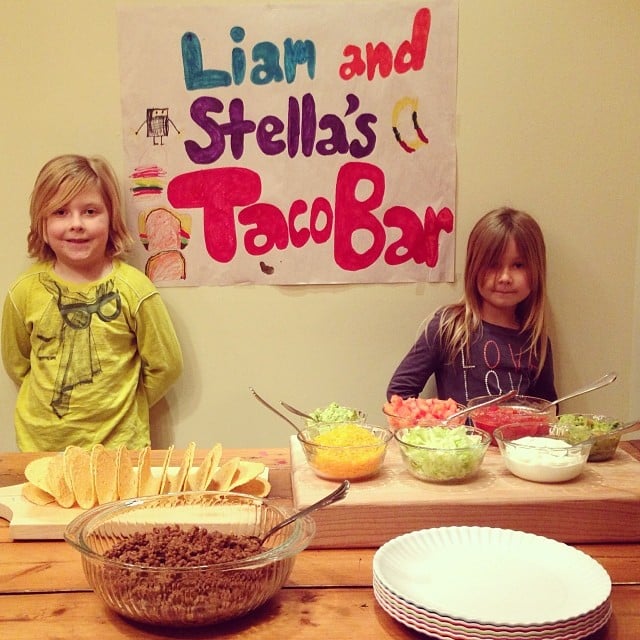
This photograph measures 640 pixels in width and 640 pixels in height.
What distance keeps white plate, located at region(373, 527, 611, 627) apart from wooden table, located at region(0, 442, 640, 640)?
57 millimetres

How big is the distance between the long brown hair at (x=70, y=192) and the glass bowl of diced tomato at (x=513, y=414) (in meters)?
1.28

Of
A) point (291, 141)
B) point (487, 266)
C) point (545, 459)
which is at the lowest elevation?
point (545, 459)

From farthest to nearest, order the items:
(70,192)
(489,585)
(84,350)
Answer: (84,350)
(70,192)
(489,585)

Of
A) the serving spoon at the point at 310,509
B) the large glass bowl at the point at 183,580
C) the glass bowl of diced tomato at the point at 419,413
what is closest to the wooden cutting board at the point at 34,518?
the large glass bowl at the point at 183,580

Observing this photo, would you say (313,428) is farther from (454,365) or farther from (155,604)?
(454,365)

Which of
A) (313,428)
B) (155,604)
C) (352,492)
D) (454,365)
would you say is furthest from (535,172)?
→ (155,604)

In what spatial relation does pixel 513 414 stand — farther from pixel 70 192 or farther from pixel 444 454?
pixel 70 192

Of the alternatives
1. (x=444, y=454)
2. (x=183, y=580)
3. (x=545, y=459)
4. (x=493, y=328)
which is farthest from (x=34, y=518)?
(x=493, y=328)

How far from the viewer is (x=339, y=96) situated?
239 centimetres

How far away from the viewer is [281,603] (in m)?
1.14

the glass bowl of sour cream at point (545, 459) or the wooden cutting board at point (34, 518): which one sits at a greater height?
the glass bowl of sour cream at point (545, 459)

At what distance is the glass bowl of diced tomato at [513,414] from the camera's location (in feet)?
5.44

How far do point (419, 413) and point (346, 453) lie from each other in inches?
14.3

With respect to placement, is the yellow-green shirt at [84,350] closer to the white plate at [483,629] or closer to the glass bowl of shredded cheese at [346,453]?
the glass bowl of shredded cheese at [346,453]
